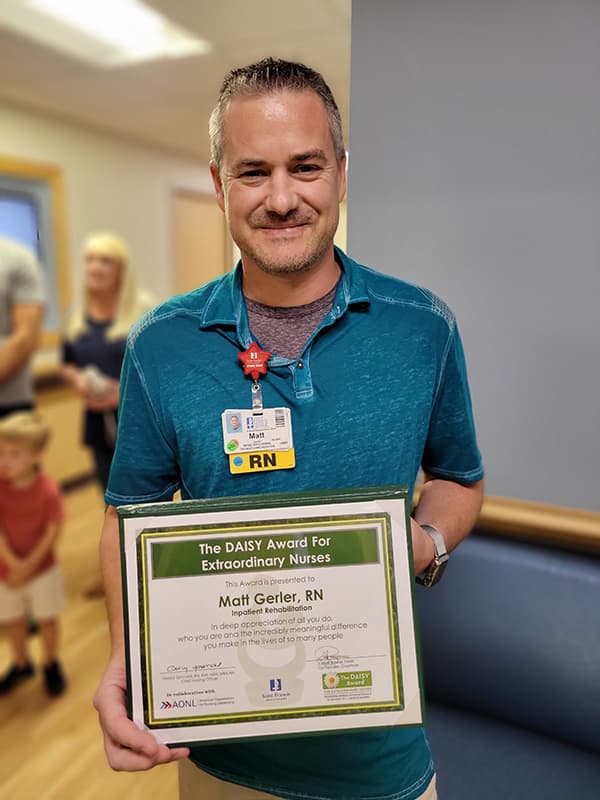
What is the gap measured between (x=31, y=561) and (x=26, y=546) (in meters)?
0.07

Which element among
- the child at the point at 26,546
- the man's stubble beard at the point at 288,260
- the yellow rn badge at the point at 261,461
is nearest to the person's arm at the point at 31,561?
the child at the point at 26,546

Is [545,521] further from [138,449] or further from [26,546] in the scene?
[26,546]

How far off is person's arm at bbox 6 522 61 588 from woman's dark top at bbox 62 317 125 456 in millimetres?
463

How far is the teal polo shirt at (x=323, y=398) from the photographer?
812mm

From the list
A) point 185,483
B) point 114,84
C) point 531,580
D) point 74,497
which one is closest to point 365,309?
point 185,483

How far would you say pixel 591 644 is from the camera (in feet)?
4.26

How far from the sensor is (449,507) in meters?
0.91

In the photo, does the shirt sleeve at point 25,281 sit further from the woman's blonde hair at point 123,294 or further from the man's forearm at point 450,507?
the man's forearm at point 450,507

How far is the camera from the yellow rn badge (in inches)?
31.2

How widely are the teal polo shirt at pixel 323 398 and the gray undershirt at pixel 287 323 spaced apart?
0.02 m

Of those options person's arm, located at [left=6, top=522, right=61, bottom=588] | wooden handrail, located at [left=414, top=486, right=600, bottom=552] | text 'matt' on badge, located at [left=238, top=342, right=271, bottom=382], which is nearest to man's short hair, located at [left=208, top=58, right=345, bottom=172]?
text 'matt' on badge, located at [left=238, top=342, right=271, bottom=382]

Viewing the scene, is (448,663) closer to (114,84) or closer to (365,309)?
(365,309)

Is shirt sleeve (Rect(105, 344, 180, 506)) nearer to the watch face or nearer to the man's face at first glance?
the man's face
